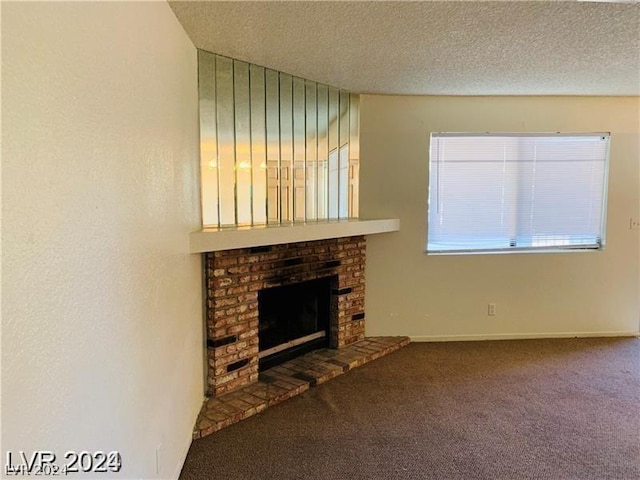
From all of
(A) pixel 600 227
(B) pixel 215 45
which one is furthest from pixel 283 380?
(A) pixel 600 227

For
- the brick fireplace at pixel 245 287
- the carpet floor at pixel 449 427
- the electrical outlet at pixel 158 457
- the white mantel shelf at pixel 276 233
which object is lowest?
the carpet floor at pixel 449 427

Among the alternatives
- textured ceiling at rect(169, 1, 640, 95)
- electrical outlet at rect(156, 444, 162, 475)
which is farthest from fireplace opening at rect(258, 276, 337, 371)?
textured ceiling at rect(169, 1, 640, 95)

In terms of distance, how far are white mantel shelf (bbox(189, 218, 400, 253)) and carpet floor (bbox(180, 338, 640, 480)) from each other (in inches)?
43.2

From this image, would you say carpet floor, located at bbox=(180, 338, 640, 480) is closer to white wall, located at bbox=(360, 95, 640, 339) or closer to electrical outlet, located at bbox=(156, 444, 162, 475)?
electrical outlet, located at bbox=(156, 444, 162, 475)

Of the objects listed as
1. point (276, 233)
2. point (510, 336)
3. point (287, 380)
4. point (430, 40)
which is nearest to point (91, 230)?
point (276, 233)

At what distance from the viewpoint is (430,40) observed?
2.39 metres

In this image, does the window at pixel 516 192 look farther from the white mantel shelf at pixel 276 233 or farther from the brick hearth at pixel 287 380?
the brick hearth at pixel 287 380

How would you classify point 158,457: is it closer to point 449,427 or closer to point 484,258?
point 449,427

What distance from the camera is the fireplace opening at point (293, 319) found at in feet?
11.1

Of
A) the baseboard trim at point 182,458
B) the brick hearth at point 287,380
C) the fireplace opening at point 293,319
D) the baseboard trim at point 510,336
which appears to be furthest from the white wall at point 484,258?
the baseboard trim at point 182,458

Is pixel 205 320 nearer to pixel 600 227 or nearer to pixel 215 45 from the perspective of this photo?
pixel 215 45

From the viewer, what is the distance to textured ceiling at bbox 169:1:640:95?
2004 millimetres

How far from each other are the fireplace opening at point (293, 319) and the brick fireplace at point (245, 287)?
126 mm

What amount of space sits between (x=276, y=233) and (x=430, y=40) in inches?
59.6
